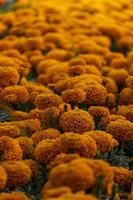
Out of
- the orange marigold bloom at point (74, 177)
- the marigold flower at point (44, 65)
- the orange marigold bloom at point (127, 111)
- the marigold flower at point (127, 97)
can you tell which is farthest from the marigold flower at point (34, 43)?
the orange marigold bloom at point (74, 177)

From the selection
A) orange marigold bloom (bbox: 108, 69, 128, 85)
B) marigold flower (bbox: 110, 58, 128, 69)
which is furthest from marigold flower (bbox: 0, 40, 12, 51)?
orange marigold bloom (bbox: 108, 69, 128, 85)

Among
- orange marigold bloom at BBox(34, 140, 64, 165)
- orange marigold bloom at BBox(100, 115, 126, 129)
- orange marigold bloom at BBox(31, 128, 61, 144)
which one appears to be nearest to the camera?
orange marigold bloom at BBox(34, 140, 64, 165)

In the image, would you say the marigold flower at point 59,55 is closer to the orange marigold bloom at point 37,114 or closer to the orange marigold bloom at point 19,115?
the orange marigold bloom at point 19,115

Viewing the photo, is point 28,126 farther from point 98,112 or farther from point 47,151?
point 47,151

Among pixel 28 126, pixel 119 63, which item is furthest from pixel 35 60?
pixel 28 126

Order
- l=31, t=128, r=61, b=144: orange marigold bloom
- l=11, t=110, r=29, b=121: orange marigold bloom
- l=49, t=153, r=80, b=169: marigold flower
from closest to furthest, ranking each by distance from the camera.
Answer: l=49, t=153, r=80, b=169: marigold flower → l=31, t=128, r=61, b=144: orange marigold bloom → l=11, t=110, r=29, b=121: orange marigold bloom

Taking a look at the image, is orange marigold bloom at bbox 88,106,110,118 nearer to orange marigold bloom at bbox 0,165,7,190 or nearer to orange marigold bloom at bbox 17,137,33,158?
orange marigold bloom at bbox 17,137,33,158
